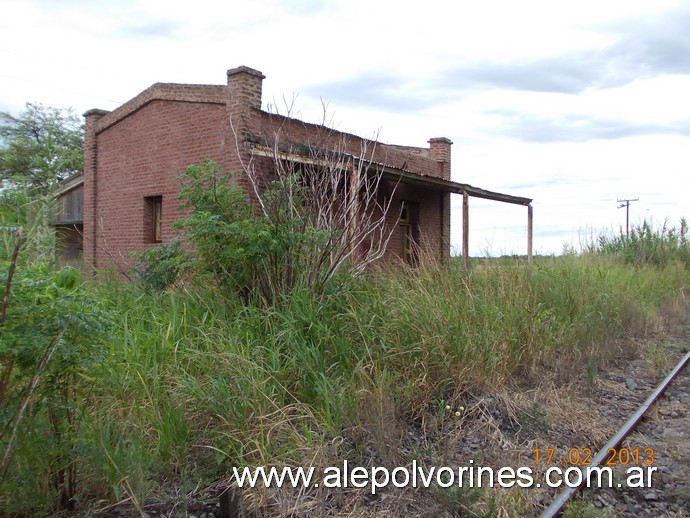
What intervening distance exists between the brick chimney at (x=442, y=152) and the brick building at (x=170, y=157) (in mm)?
1836

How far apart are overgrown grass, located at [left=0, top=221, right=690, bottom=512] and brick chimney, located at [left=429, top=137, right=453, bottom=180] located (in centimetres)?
1223

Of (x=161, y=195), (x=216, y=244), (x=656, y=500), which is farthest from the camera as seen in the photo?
(x=161, y=195)

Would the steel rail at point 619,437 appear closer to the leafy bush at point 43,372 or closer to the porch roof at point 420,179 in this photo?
the leafy bush at point 43,372

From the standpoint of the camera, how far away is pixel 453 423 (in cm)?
513

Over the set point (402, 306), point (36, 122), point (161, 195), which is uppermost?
point (36, 122)

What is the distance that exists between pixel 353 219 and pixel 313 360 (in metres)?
2.80

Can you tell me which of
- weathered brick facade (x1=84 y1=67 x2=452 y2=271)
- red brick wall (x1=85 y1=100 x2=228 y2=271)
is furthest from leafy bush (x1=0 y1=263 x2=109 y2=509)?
red brick wall (x1=85 y1=100 x2=228 y2=271)

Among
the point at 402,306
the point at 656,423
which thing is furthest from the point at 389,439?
the point at 656,423

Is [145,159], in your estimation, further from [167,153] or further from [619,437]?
[619,437]

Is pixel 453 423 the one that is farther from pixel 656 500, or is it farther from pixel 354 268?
pixel 354 268

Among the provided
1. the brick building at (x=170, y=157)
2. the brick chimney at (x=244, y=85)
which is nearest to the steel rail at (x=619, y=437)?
the brick building at (x=170, y=157)

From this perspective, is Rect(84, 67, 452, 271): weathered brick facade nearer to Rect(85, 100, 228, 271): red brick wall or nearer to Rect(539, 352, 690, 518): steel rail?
Rect(85, 100, 228, 271): red brick wall
